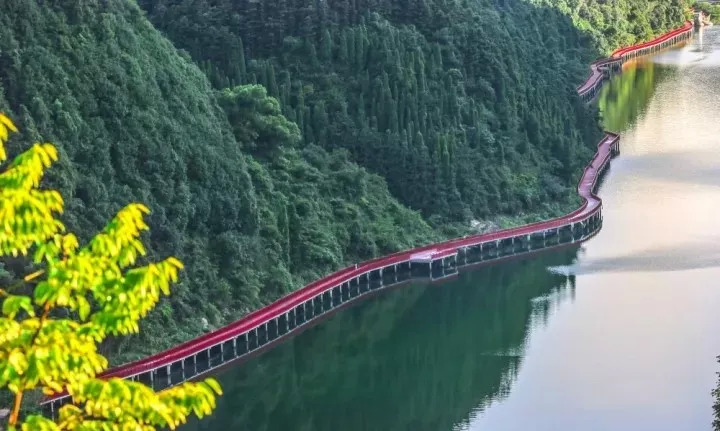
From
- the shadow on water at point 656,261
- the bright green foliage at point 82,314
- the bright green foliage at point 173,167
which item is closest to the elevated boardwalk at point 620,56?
the shadow on water at point 656,261

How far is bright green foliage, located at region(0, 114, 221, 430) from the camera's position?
37.9ft

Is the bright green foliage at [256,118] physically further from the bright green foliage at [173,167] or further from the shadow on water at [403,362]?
the shadow on water at [403,362]

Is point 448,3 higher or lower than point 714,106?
higher

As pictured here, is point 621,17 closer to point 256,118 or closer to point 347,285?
point 256,118

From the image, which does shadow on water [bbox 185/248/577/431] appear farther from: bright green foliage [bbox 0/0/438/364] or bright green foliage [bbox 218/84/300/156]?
bright green foliage [bbox 218/84/300/156]

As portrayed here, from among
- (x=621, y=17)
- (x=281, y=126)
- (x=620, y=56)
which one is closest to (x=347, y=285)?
(x=281, y=126)

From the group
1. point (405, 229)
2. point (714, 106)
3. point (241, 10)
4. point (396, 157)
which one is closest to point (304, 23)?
point (241, 10)

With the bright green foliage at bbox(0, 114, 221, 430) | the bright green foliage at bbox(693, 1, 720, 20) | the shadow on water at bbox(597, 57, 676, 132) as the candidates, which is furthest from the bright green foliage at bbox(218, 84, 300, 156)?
Answer: the bright green foliage at bbox(693, 1, 720, 20)

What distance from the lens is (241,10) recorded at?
7212cm

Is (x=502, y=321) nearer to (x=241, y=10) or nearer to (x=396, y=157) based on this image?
(x=396, y=157)

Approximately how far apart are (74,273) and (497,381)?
128 ft

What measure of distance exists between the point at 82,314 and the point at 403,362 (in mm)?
41469

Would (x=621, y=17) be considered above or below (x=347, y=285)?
above

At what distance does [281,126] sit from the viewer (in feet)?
208
